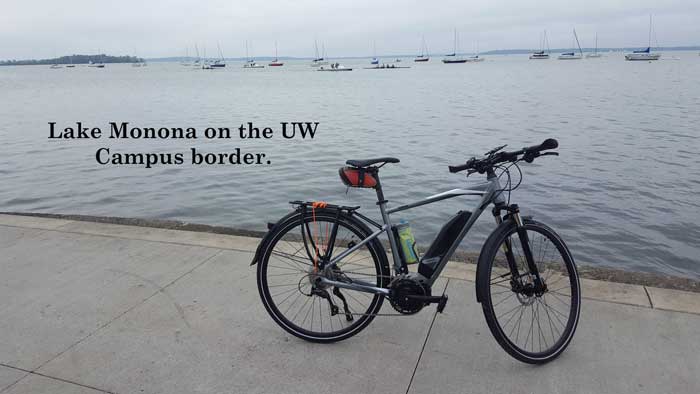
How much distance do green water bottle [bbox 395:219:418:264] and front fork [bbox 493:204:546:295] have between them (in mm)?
519

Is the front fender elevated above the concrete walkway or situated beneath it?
elevated above

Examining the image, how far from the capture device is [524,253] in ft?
10.2

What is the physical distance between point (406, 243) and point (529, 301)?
831 millimetres

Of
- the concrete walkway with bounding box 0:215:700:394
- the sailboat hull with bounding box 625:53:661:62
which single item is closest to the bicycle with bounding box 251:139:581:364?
the concrete walkway with bounding box 0:215:700:394

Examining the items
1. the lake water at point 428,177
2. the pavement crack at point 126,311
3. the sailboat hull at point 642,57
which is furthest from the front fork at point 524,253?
the sailboat hull at point 642,57

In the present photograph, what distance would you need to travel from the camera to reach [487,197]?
3.11 meters

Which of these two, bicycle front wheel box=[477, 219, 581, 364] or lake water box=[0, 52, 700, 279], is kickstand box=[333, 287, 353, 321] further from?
lake water box=[0, 52, 700, 279]

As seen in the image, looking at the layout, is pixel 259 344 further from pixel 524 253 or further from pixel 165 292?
pixel 524 253

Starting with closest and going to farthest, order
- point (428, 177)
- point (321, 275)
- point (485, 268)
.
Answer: point (485, 268), point (321, 275), point (428, 177)

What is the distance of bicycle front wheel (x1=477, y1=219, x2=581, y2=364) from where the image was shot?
117 inches

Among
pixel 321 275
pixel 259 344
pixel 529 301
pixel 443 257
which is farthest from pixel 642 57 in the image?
pixel 259 344

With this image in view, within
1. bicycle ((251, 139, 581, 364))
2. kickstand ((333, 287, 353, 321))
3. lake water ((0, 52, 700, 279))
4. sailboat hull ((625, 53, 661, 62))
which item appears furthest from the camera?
sailboat hull ((625, 53, 661, 62))

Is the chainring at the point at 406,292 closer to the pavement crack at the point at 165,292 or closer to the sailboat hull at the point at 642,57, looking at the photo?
the pavement crack at the point at 165,292

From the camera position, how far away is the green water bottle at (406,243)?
3.21 metres
